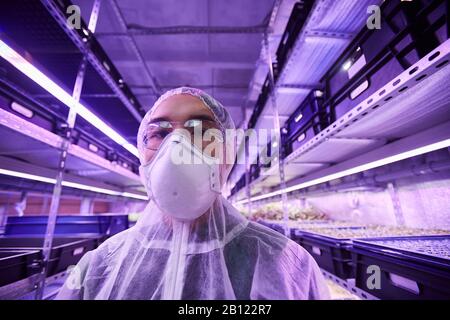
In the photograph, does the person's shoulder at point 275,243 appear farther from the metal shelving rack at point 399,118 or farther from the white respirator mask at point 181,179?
the metal shelving rack at point 399,118

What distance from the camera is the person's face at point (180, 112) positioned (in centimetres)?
76

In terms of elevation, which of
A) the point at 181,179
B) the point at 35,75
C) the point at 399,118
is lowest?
the point at 181,179

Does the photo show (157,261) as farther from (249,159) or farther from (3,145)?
(249,159)

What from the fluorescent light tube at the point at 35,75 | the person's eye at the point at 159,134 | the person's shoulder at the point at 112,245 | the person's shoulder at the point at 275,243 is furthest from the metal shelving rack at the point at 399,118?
the fluorescent light tube at the point at 35,75

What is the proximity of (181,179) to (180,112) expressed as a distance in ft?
1.00

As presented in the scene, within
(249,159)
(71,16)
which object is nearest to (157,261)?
(71,16)

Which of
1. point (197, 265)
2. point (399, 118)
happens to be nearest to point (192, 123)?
point (197, 265)

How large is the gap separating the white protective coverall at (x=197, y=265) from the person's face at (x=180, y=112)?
0.32 metres

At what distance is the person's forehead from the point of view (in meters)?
0.77

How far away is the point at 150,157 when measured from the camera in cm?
75

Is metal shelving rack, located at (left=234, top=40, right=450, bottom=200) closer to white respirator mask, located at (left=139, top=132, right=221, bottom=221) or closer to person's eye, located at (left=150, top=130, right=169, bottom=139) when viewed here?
white respirator mask, located at (left=139, top=132, right=221, bottom=221)

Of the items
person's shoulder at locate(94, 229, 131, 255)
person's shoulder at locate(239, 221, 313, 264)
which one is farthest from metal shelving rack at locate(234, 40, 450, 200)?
person's shoulder at locate(94, 229, 131, 255)

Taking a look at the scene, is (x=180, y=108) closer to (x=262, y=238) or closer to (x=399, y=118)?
(x=262, y=238)

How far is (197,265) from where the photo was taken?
617mm
